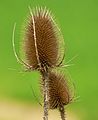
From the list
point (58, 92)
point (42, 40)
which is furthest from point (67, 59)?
point (42, 40)

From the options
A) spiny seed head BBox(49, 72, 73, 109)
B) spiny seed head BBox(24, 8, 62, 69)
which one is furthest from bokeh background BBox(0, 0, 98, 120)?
spiny seed head BBox(24, 8, 62, 69)

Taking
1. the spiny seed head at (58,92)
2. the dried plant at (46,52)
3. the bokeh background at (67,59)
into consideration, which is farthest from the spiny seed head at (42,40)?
the bokeh background at (67,59)

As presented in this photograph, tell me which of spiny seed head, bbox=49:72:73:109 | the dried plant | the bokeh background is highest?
the bokeh background

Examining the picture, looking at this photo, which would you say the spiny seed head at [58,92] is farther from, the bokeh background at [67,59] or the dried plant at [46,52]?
the bokeh background at [67,59]

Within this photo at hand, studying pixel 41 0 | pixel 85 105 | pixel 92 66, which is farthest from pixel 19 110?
pixel 41 0

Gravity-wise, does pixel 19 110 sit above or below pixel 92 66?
below

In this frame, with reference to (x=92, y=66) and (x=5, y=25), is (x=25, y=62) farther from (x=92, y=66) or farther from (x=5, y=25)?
(x=5, y=25)

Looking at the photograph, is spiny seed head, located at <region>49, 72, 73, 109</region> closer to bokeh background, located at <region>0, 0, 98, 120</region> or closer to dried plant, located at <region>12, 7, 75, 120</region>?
dried plant, located at <region>12, 7, 75, 120</region>
